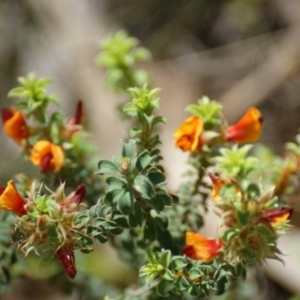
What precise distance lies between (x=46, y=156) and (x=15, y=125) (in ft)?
0.36

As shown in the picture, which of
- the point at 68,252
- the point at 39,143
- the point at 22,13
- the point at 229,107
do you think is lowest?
the point at 68,252

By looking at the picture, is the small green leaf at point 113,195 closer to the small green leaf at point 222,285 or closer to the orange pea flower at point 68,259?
the orange pea flower at point 68,259

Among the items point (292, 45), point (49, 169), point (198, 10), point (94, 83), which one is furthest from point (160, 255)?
point (198, 10)

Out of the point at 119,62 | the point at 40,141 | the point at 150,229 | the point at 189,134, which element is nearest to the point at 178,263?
the point at 150,229

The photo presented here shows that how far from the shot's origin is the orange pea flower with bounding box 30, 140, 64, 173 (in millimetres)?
1249

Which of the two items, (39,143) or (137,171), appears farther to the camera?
(39,143)

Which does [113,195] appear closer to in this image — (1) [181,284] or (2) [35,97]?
(1) [181,284]

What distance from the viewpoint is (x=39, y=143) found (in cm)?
125

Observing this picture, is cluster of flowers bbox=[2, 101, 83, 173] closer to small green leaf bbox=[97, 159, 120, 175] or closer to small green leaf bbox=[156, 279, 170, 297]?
small green leaf bbox=[97, 159, 120, 175]

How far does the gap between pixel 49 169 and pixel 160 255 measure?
31 cm

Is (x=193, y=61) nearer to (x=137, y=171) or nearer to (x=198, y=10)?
(x=198, y=10)

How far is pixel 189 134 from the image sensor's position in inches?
48.0

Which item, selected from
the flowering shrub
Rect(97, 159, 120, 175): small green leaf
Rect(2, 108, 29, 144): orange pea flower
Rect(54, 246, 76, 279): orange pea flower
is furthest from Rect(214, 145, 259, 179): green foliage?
Result: Rect(2, 108, 29, 144): orange pea flower

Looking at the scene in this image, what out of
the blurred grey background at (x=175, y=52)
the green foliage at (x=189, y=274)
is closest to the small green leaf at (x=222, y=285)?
the green foliage at (x=189, y=274)
